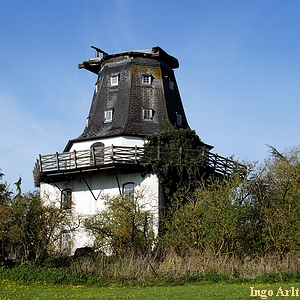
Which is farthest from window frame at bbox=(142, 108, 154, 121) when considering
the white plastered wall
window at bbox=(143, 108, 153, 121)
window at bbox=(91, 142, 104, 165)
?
the white plastered wall

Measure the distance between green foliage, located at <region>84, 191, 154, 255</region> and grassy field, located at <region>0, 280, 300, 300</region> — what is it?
659cm

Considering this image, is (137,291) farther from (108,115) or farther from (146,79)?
(146,79)

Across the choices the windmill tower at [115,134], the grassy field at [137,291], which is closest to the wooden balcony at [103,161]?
the windmill tower at [115,134]

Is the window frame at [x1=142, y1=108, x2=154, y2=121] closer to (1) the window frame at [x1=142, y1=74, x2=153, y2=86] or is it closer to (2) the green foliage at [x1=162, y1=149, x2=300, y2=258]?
(1) the window frame at [x1=142, y1=74, x2=153, y2=86]

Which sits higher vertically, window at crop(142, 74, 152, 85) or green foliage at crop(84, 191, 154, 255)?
window at crop(142, 74, 152, 85)

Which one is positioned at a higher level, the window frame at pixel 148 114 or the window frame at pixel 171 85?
the window frame at pixel 171 85

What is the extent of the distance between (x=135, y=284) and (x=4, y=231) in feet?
30.4

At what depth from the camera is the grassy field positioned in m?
17.3

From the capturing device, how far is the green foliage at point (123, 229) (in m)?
27.8

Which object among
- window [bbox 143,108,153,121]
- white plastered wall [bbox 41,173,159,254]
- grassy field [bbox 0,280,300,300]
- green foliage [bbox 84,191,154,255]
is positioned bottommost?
grassy field [bbox 0,280,300,300]

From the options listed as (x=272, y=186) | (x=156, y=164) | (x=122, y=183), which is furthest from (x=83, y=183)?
(x=272, y=186)

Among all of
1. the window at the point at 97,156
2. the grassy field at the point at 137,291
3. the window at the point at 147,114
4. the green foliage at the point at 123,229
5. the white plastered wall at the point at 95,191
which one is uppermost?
the window at the point at 147,114

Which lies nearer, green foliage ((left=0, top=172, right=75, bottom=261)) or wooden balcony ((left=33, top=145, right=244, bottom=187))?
green foliage ((left=0, top=172, right=75, bottom=261))

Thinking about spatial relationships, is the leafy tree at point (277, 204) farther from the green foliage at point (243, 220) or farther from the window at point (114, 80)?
the window at point (114, 80)
